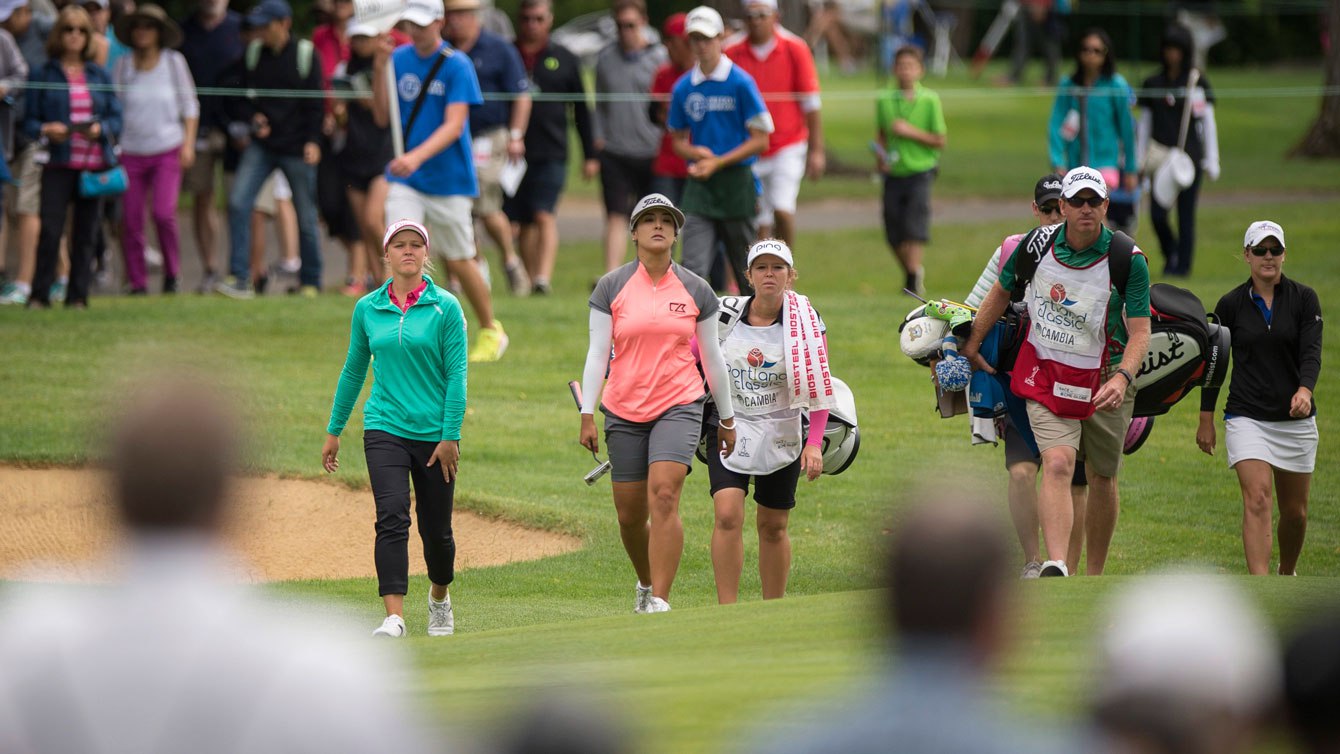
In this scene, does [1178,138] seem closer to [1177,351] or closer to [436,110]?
[436,110]

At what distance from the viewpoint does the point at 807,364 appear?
8938 mm

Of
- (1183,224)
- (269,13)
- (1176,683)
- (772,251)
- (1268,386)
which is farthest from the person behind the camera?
(1183,224)

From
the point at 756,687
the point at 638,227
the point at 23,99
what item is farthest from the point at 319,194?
the point at 756,687

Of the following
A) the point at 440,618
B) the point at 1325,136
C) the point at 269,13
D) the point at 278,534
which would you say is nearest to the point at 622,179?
the point at 269,13

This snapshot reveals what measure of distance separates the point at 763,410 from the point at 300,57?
9.73 m

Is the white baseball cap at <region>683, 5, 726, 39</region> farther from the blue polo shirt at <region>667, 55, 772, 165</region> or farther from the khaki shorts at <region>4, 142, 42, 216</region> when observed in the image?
the khaki shorts at <region>4, 142, 42, 216</region>

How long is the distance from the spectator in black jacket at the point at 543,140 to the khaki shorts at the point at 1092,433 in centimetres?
890

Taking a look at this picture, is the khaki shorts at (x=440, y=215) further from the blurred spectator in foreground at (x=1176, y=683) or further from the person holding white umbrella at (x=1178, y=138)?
→ the blurred spectator in foreground at (x=1176, y=683)

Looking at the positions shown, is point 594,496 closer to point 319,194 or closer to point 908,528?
point 319,194

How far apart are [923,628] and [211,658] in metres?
1.20

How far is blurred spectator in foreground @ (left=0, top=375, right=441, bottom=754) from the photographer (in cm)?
296

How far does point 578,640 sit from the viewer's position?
6.91 meters

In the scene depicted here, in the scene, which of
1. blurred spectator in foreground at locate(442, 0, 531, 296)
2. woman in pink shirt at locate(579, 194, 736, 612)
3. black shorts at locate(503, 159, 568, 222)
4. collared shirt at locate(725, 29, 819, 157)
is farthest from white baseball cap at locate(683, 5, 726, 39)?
woman in pink shirt at locate(579, 194, 736, 612)

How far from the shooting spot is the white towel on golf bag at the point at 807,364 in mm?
8938
